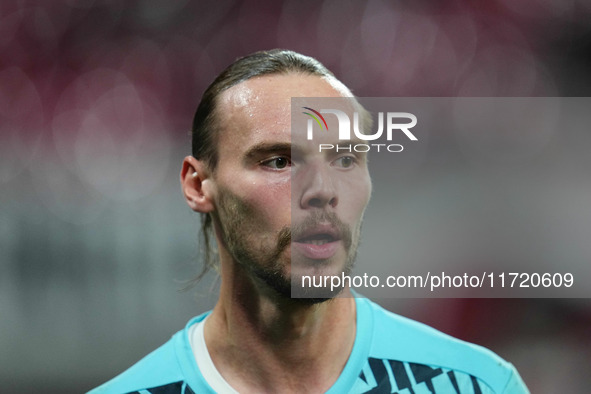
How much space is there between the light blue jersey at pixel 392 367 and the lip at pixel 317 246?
0.79 feet

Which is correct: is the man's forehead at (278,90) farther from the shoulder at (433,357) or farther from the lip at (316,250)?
the shoulder at (433,357)

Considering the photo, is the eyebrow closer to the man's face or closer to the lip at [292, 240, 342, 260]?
the man's face

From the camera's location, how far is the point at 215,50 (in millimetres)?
3619

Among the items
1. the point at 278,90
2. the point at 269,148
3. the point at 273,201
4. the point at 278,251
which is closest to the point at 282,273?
the point at 278,251

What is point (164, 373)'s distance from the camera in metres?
1.44

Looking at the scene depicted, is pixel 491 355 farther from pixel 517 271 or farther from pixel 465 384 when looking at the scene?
pixel 517 271

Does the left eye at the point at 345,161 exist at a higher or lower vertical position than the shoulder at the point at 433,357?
higher

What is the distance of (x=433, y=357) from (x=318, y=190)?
506 mm

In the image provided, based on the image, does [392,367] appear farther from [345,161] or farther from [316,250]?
[345,161]

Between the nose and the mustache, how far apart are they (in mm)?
22

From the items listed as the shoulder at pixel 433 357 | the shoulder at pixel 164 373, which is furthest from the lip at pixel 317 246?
the shoulder at pixel 164 373

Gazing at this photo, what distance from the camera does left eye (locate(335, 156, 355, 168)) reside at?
1.32 metres

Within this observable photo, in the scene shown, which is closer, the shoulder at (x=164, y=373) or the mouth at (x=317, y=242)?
the mouth at (x=317, y=242)

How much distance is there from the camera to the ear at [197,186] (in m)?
1.42
